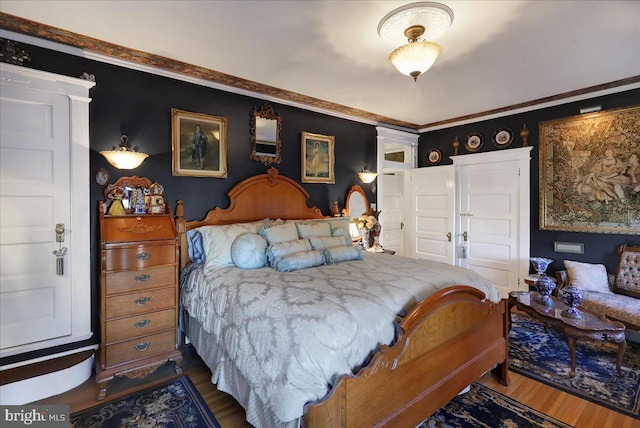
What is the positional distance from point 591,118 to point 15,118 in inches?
228

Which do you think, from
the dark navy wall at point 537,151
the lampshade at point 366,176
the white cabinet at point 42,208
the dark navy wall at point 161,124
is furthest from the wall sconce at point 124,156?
the dark navy wall at point 537,151

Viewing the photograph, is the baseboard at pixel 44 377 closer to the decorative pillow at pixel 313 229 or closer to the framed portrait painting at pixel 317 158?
the decorative pillow at pixel 313 229

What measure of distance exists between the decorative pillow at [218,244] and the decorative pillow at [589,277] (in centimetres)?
370

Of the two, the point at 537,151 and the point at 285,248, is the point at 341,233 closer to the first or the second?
the point at 285,248

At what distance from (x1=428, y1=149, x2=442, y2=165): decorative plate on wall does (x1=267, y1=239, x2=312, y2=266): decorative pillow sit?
3.45 m

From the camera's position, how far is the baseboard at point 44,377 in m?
2.10

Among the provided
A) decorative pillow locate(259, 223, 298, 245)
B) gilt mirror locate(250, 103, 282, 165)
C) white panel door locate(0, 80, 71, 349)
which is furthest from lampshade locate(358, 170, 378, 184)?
white panel door locate(0, 80, 71, 349)

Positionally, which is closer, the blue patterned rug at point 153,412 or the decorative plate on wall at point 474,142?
the blue patterned rug at point 153,412

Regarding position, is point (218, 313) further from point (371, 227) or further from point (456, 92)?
point (456, 92)

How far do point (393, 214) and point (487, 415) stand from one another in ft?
12.2

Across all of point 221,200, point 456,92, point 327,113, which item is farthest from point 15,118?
point 456,92

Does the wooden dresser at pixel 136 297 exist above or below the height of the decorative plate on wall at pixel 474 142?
below

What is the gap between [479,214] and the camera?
180 inches

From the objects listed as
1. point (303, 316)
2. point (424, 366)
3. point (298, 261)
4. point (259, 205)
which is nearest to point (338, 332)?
point (303, 316)
